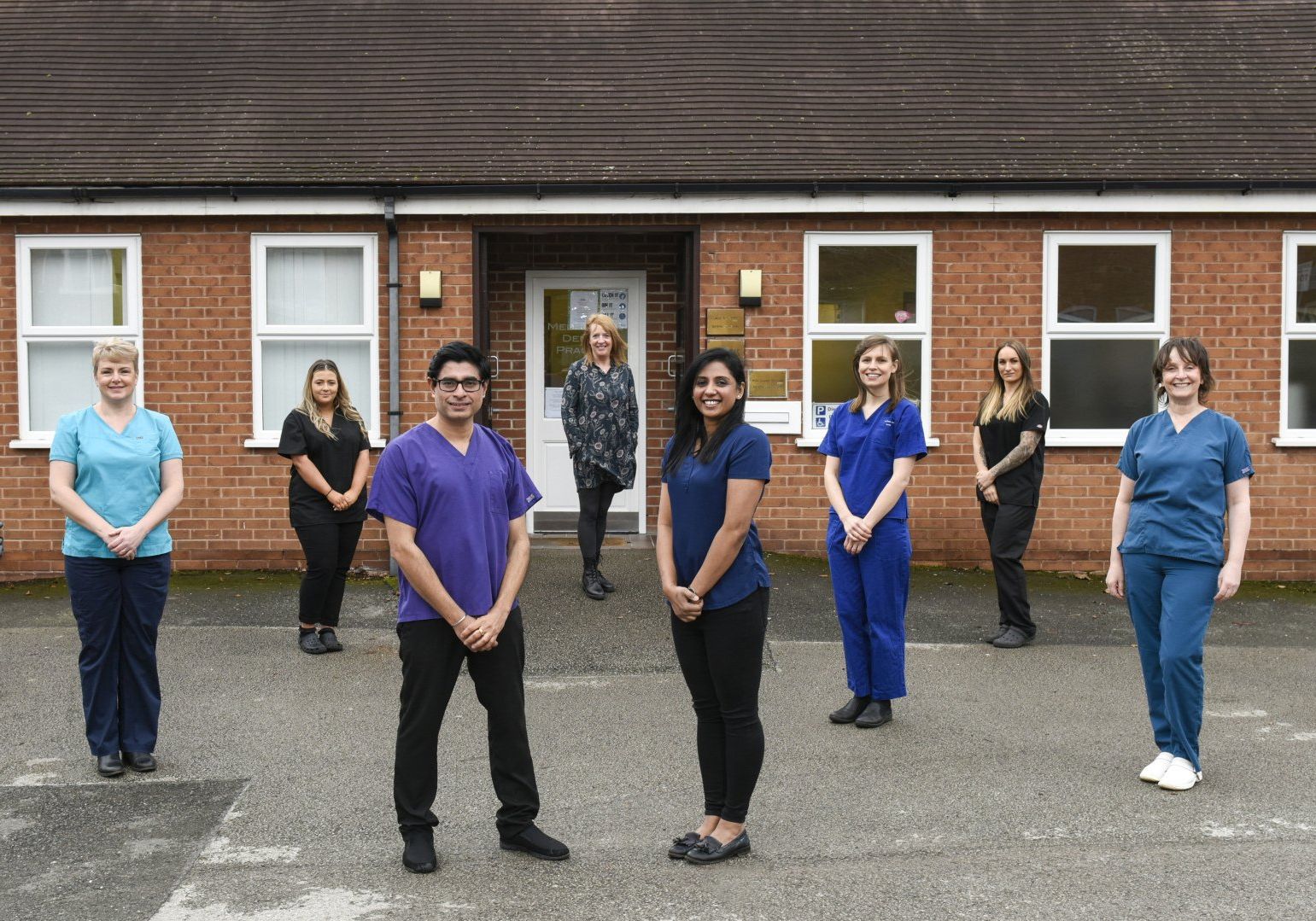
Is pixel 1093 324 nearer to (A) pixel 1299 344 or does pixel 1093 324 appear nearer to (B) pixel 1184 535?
(A) pixel 1299 344

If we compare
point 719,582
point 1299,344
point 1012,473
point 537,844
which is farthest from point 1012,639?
point 1299,344

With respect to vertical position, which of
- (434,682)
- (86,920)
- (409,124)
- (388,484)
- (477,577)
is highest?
(409,124)

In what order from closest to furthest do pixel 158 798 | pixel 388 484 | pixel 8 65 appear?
pixel 388 484, pixel 158 798, pixel 8 65

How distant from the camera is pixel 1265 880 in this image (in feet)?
14.4

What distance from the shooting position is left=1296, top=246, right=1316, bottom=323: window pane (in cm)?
1060

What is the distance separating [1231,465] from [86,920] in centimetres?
455

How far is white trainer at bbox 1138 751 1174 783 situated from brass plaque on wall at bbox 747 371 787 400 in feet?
17.6

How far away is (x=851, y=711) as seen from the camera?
6.41m

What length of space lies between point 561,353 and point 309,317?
2257mm

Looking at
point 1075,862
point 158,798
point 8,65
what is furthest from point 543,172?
point 1075,862

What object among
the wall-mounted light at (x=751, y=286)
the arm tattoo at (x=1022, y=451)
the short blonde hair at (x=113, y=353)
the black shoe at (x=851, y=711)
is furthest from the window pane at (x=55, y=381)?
the arm tattoo at (x=1022, y=451)

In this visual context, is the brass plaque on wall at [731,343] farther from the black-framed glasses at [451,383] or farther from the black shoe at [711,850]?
the black shoe at [711,850]

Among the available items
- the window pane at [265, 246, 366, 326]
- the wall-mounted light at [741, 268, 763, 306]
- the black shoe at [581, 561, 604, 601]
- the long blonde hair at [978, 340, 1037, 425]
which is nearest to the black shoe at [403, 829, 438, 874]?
the black shoe at [581, 561, 604, 601]

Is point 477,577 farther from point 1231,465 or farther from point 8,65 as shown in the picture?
point 8,65
